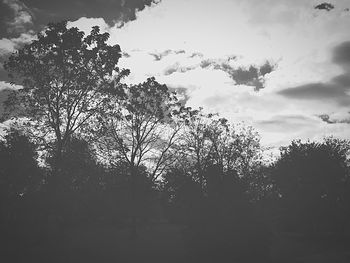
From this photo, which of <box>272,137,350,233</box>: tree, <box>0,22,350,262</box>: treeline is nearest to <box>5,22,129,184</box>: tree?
<box>0,22,350,262</box>: treeline

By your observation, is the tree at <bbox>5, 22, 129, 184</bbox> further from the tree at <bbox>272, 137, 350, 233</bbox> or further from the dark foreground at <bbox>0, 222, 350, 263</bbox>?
the tree at <bbox>272, 137, 350, 233</bbox>

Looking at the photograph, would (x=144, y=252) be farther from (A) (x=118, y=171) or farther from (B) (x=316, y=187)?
(B) (x=316, y=187)

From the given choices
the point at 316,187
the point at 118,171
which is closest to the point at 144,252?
the point at 118,171

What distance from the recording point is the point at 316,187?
34844 mm

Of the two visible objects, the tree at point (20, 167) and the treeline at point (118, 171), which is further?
the tree at point (20, 167)

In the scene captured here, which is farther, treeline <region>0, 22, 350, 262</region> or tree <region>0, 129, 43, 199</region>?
tree <region>0, 129, 43, 199</region>

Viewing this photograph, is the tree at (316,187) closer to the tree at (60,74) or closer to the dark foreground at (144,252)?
the dark foreground at (144,252)

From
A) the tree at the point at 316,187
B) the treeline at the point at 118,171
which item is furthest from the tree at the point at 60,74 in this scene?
the tree at the point at 316,187

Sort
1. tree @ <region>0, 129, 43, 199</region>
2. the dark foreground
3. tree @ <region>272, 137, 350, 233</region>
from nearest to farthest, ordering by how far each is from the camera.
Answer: the dark foreground
tree @ <region>0, 129, 43, 199</region>
tree @ <region>272, 137, 350, 233</region>

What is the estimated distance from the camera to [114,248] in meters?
25.3

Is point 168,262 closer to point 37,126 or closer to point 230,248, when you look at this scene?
point 230,248

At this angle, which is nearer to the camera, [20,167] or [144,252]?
[144,252]

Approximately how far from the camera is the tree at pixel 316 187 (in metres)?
33.7

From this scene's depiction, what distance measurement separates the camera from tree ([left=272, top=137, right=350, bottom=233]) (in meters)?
33.7
